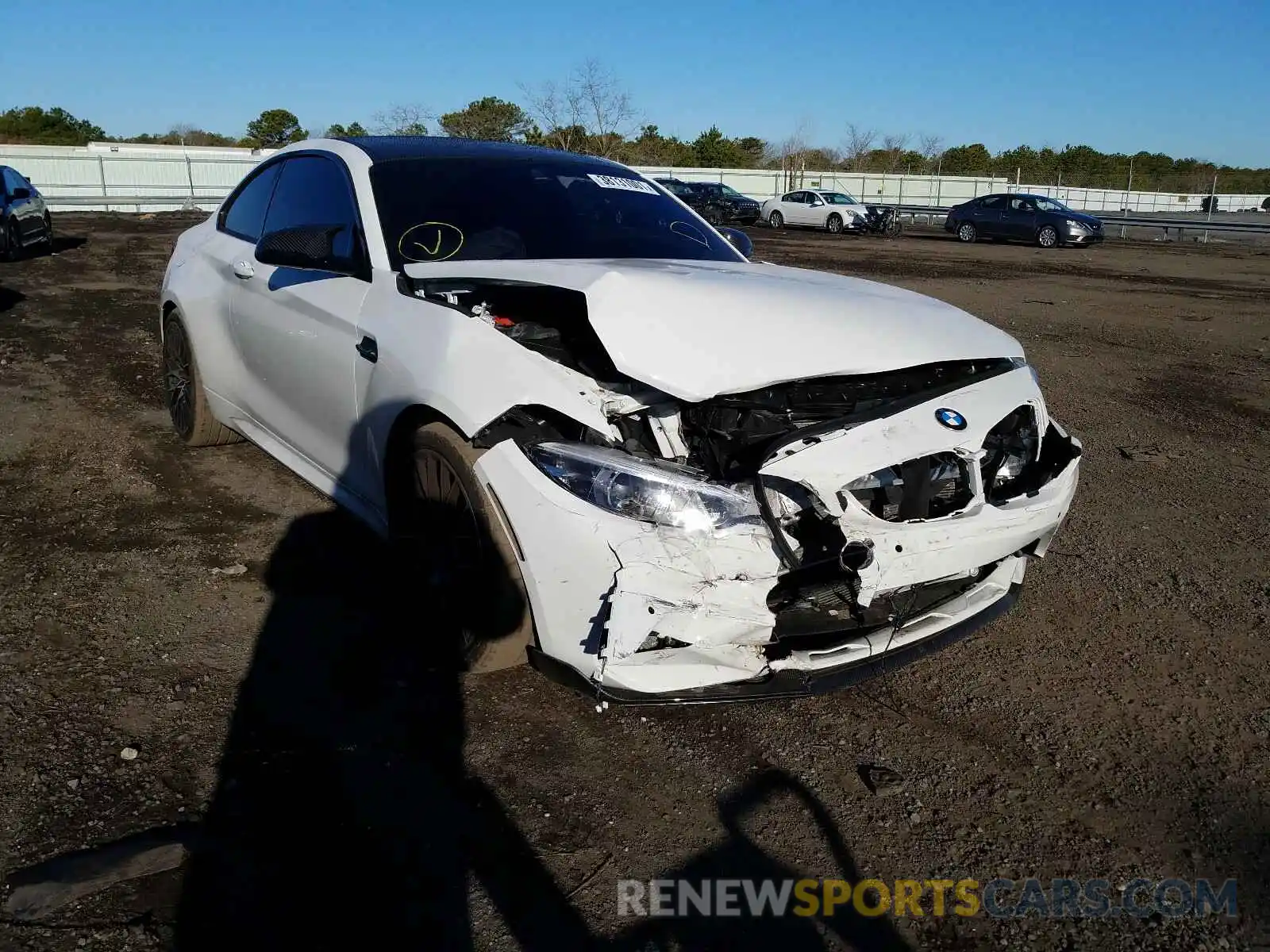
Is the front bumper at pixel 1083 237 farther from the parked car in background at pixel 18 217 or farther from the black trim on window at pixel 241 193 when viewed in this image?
the black trim on window at pixel 241 193

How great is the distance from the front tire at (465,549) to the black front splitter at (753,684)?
0.14 metres

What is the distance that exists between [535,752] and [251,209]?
3.45 meters

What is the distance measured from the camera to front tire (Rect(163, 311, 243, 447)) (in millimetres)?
5164

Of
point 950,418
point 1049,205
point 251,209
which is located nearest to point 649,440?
point 950,418

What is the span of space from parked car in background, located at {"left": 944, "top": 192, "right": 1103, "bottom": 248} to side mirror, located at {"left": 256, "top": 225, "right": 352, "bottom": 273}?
25.9m

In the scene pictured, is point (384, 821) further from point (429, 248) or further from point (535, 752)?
point (429, 248)

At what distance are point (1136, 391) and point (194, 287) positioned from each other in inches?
263

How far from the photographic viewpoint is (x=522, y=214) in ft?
13.3

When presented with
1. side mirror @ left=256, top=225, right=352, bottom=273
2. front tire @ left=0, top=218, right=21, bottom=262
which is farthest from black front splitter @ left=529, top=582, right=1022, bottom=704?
front tire @ left=0, top=218, right=21, bottom=262

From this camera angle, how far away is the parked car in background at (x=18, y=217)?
14758mm

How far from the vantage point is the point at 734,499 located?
2605 mm

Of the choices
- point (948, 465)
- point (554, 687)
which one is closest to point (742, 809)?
point (554, 687)

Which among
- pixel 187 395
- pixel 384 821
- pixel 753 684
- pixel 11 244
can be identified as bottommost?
pixel 384 821

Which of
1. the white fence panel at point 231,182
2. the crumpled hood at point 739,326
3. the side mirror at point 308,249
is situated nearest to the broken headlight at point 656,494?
the crumpled hood at point 739,326
